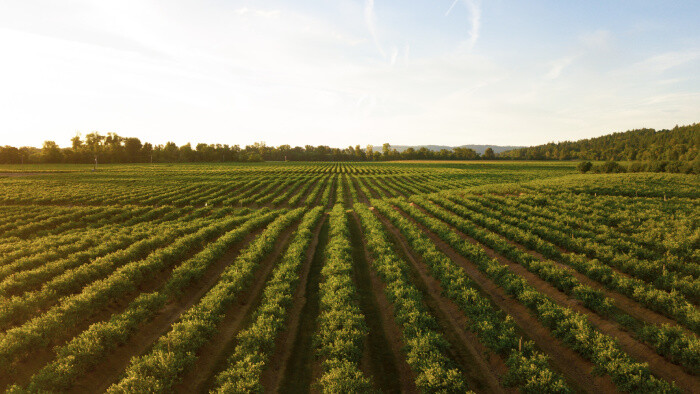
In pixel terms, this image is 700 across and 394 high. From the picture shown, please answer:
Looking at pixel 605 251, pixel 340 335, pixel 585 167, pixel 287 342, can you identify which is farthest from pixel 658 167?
pixel 287 342

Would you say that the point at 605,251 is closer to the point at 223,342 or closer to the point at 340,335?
the point at 340,335

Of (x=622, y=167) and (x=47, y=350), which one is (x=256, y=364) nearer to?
(x=47, y=350)

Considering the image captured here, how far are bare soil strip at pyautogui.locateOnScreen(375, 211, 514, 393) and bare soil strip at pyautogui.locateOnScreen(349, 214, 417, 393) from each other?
2.20 meters

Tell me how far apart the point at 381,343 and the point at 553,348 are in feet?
23.9

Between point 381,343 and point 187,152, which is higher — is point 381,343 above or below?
below

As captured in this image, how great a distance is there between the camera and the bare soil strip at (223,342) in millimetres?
10023

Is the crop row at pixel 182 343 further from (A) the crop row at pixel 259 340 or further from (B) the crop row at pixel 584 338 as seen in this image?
(B) the crop row at pixel 584 338

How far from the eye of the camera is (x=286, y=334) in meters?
12.7

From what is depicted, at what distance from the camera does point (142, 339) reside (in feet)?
40.3

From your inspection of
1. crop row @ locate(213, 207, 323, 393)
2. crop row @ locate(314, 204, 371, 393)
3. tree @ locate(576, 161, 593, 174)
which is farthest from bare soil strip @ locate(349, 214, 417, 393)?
tree @ locate(576, 161, 593, 174)

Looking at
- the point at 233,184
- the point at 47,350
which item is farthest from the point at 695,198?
the point at 233,184

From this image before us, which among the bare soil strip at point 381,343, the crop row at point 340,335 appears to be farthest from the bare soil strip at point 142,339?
the bare soil strip at point 381,343

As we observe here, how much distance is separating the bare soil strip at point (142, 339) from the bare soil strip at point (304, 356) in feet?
20.0

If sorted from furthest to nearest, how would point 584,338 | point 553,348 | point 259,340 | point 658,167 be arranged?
point 658,167, point 553,348, point 259,340, point 584,338
